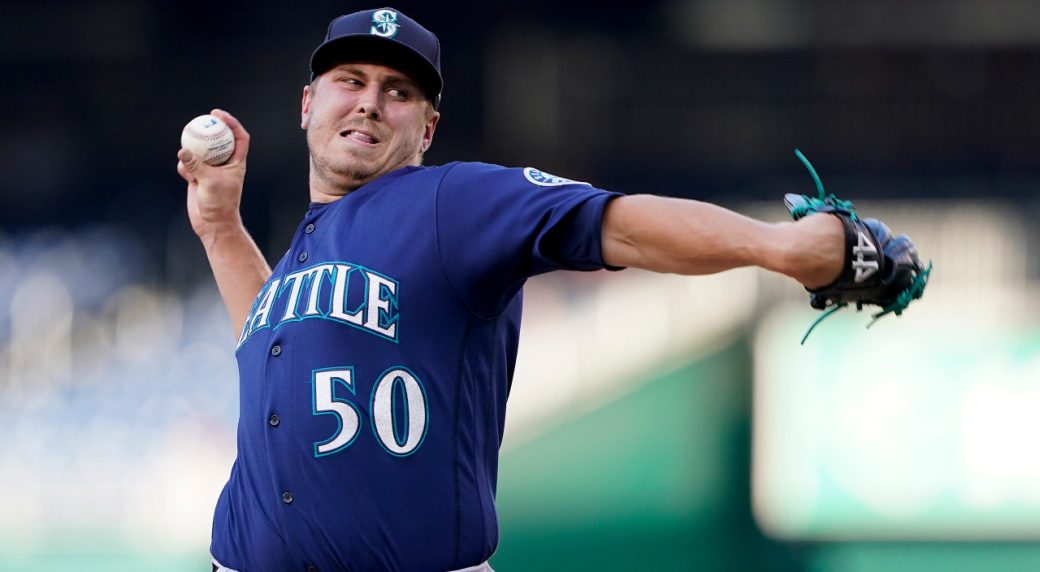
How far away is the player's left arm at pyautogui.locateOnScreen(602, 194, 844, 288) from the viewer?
6.18 ft

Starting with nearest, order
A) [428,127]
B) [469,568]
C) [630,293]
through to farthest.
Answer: [469,568] → [428,127] → [630,293]

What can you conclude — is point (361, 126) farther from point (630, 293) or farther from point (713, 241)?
point (630, 293)

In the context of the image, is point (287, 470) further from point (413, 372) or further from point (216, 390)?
point (216, 390)

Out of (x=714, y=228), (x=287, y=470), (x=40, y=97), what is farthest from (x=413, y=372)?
(x=40, y=97)

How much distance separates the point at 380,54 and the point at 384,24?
6 centimetres

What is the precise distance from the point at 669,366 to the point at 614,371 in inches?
8.7

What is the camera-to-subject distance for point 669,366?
544 cm

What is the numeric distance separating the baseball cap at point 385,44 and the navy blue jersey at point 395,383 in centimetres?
30

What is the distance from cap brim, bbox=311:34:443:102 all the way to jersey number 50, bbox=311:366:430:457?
63 cm

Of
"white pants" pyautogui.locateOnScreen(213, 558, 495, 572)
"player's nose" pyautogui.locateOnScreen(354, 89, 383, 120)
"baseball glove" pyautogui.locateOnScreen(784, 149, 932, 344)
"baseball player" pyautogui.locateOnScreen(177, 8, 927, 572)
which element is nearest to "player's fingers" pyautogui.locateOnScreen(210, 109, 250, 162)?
"player's nose" pyautogui.locateOnScreen(354, 89, 383, 120)

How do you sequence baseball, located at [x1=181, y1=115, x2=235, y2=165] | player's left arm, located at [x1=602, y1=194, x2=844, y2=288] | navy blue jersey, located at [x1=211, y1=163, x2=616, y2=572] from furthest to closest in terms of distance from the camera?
baseball, located at [x1=181, y1=115, x2=235, y2=165] < navy blue jersey, located at [x1=211, y1=163, x2=616, y2=572] < player's left arm, located at [x1=602, y1=194, x2=844, y2=288]

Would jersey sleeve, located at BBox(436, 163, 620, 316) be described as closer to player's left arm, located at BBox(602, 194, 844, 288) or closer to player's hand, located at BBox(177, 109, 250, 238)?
player's left arm, located at BBox(602, 194, 844, 288)

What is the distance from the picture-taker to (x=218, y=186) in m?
2.88

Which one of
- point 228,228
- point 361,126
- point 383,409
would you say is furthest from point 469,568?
point 228,228
